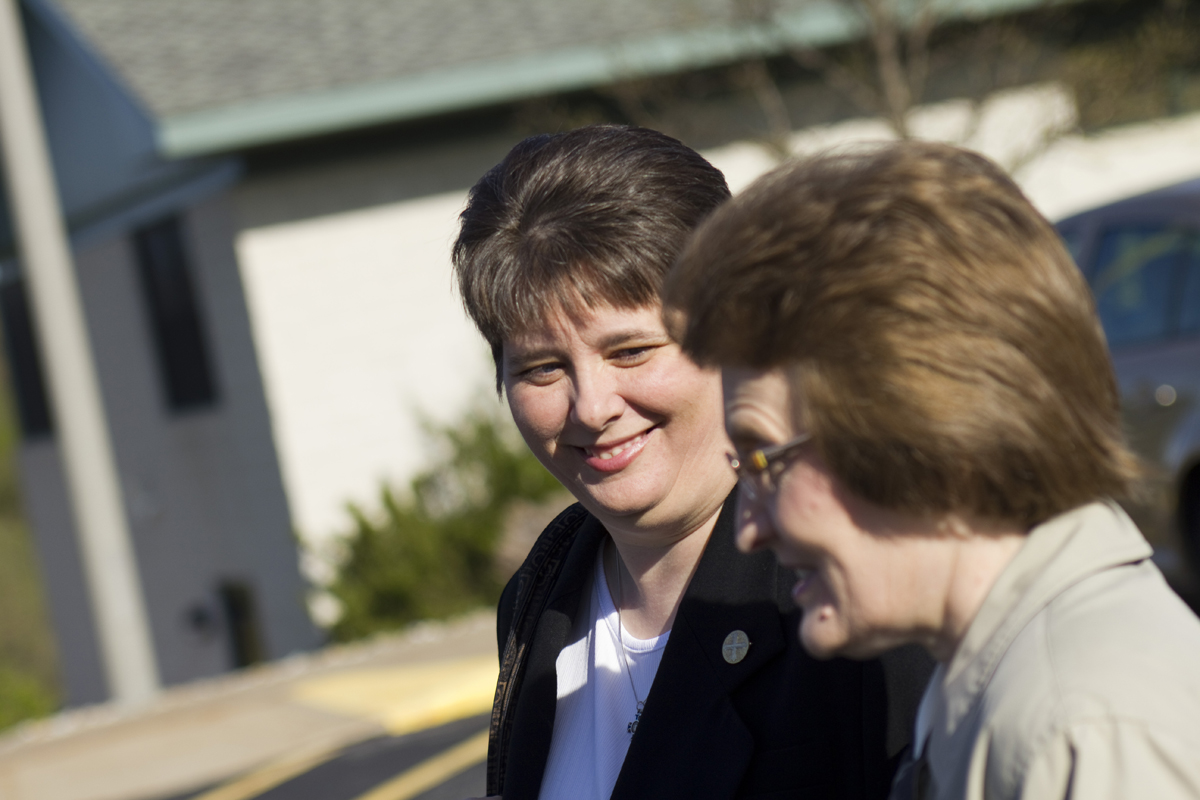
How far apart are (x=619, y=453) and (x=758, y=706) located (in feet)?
1.51

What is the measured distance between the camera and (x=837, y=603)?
1.23m

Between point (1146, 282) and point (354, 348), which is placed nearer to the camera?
point (1146, 282)

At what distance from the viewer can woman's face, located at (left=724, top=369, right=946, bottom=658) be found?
1199 millimetres

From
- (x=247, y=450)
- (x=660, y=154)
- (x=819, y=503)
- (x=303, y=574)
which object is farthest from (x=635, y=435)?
(x=247, y=450)

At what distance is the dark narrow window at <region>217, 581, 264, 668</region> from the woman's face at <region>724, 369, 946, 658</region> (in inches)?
499

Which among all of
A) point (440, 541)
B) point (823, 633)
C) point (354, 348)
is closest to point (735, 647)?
point (823, 633)

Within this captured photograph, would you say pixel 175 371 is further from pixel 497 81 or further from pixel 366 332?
pixel 497 81

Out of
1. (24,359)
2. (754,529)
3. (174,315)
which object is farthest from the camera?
(24,359)

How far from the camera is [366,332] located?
11766 millimetres

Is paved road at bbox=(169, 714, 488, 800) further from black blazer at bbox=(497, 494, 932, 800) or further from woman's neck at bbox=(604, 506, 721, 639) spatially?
black blazer at bbox=(497, 494, 932, 800)

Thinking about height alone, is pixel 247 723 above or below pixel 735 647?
below

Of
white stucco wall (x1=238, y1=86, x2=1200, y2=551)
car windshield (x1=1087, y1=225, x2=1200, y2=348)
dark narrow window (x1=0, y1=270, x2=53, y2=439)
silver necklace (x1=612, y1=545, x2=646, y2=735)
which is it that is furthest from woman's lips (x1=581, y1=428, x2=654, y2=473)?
dark narrow window (x1=0, y1=270, x2=53, y2=439)

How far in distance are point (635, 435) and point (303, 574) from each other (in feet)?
33.2

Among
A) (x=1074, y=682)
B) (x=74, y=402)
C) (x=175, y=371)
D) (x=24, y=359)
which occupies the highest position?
(x=24, y=359)
